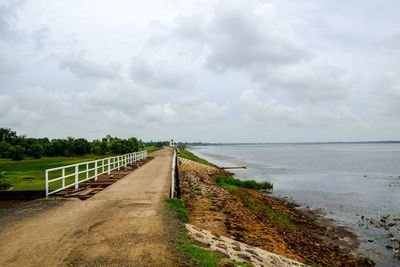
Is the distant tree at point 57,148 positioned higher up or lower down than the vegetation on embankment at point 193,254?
higher up

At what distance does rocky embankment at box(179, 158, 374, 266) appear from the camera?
892 cm

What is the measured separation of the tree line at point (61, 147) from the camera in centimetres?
6006

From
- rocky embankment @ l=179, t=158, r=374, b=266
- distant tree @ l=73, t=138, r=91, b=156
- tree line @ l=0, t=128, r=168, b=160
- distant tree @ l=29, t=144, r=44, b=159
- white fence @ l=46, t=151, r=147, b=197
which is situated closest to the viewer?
rocky embankment @ l=179, t=158, r=374, b=266

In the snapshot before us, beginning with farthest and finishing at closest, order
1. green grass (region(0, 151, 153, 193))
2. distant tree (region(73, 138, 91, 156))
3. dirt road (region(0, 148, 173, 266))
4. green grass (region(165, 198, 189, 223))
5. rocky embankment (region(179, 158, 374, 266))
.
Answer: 1. distant tree (region(73, 138, 91, 156))
2. green grass (region(0, 151, 153, 193))
3. rocky embankment (region(179, 158, 374, 266))
4. green grass (region(165, 198, 189, 223))
5. dirt road (region(0, 148, 173, 266))

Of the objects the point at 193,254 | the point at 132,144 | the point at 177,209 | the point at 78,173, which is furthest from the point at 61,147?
the point at 193,254

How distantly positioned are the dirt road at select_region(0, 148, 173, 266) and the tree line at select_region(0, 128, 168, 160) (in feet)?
171

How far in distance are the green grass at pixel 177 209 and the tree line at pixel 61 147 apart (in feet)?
169

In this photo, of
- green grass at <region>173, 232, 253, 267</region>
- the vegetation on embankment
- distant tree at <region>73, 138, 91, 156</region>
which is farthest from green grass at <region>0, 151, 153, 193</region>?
distant tree at <region>73, 138, 91, 156</region>

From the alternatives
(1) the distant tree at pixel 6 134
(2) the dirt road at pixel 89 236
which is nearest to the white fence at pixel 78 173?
(2) the dirt road at pixel 89 236

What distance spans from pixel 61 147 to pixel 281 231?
76.1 meters

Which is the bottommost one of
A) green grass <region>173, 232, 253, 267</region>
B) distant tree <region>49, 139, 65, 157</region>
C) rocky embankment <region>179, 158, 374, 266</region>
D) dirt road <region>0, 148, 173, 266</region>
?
rocky embankment <region>179, 158, 374, 266</region>

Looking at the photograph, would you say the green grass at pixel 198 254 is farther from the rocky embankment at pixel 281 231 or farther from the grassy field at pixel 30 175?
the grassy field at pixel 30 175

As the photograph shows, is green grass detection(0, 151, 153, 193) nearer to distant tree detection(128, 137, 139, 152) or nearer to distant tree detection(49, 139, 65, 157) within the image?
distant tree detection(128, 137, 139, 152)

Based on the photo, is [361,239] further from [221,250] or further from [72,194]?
[72,194]
